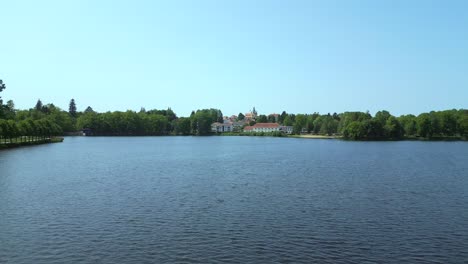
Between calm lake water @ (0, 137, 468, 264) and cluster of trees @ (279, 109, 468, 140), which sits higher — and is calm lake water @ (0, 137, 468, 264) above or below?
below

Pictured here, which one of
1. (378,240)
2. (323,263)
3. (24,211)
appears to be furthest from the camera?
(24,211)

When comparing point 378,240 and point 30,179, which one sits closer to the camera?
point 378,240

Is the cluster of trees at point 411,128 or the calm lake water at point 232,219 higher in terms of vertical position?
the cluster of trees at point 411,128

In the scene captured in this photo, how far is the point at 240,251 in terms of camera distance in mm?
19109

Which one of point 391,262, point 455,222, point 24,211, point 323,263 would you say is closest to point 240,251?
point 323,263

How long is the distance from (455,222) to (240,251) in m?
13.8

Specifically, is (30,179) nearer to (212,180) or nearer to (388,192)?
(212,180)

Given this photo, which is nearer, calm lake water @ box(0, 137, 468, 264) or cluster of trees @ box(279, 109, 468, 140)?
calm lake water @ box(0, 137, 468, 264)

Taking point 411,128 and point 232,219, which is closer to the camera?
point 232,219

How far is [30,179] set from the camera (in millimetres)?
42438

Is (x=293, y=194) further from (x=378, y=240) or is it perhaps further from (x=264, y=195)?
(x=378, y=240)

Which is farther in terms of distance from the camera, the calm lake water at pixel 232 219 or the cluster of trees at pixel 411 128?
the cluster of trees at pixel 411 128

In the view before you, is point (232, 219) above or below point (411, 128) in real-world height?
below

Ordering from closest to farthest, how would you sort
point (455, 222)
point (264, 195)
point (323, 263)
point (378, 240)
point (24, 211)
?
point (323, 263), point (378, 240), point (455, 222), point (24, 211), point (264, 195)
